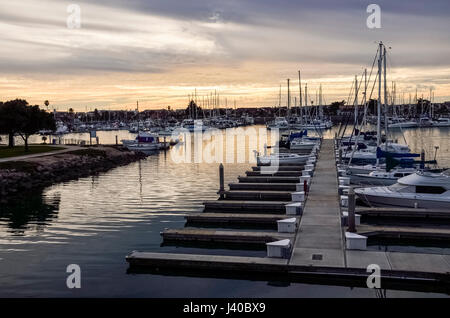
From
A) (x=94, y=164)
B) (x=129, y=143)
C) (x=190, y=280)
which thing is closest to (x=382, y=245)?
(x=190, y=280)

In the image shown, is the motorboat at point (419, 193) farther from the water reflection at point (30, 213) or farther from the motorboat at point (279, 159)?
the water reflection at point (30, 213)

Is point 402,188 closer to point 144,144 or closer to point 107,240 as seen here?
point 107,240

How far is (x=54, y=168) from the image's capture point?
155 feet

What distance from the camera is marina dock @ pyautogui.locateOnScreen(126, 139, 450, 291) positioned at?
14.9 m

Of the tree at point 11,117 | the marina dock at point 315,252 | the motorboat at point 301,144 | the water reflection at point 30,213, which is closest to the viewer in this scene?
the marina dock at point 315,252

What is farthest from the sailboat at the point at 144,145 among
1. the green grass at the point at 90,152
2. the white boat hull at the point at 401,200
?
the white boat hull at the point at 401,200

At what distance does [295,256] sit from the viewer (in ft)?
53.7

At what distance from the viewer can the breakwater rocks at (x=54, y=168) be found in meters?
38.7

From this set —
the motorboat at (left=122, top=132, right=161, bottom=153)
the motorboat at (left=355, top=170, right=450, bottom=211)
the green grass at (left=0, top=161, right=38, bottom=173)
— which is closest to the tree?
the green grass at (left=0, top=161, right=38, bottom=173)

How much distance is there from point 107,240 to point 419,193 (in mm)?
17492

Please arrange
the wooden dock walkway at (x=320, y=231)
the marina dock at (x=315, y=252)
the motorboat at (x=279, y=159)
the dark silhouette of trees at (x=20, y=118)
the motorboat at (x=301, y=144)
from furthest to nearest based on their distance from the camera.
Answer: the motorboat at (x=301, y=144) → the dark silhouette of trees at (x=20, y=118) → the motorboat at (x=279, y=159) → the wooden dock walkway at (x=320, y=231) → the marina dock at (x=315, y=252)

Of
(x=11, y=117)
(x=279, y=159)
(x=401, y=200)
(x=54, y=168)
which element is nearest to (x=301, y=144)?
(x=279, y=159)

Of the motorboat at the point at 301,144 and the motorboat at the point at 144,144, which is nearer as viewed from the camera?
the motorboat at the point at 301,144
